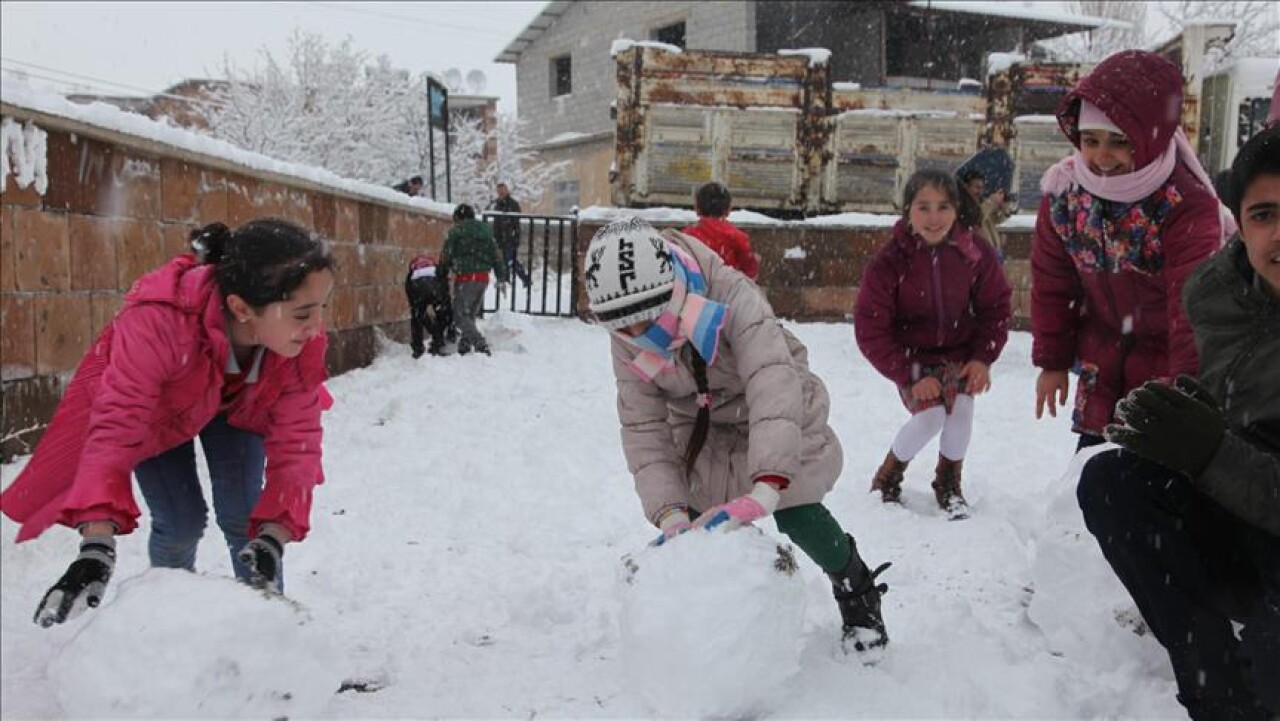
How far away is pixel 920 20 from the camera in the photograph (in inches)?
893

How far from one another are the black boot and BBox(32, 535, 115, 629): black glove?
191 centimetres

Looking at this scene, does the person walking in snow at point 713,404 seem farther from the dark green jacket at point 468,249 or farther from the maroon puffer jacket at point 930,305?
the dark green jacket at point 468,249

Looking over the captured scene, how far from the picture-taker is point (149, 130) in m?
4.84

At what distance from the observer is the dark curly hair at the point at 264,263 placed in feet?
7.50

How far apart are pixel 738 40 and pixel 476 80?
1392 cm

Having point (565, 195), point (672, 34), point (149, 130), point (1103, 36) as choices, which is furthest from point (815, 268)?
point (1103, 36)

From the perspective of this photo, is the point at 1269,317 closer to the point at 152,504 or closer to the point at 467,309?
the point at 152,504

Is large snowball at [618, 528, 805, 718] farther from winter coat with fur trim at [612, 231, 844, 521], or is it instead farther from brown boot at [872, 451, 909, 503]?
brown boot at [872, 451, 909, 503]

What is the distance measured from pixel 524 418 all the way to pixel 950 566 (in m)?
3.81

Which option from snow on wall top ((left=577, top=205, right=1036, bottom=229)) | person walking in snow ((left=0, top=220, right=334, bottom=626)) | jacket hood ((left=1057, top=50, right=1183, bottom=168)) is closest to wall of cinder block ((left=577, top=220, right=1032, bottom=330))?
snow on wall top ((left=577, top=205, right=1036, bottom=229))

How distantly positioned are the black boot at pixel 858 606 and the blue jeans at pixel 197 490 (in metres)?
1.65

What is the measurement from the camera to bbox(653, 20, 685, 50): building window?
2458cm

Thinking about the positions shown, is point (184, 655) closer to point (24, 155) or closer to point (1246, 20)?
point (24, 155)

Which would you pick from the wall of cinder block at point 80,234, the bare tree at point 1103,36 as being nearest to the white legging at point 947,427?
the wall of cinder block at point 80,234
